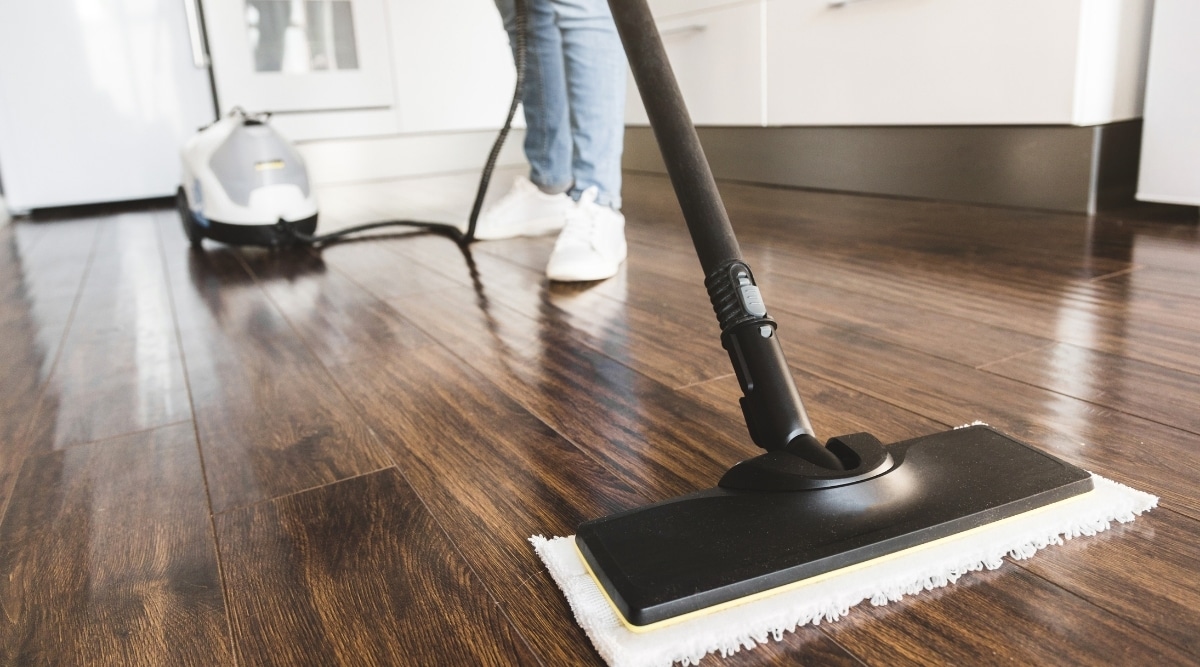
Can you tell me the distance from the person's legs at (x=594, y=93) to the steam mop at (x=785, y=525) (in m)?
0.86

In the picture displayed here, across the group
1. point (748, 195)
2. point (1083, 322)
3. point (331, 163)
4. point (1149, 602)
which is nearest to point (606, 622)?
point (1149, 602)

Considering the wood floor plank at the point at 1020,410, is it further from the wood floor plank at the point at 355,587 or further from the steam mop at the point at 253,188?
the steam mop at the point at 253,188

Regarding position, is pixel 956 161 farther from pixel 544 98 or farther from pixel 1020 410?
pixel 1020 410

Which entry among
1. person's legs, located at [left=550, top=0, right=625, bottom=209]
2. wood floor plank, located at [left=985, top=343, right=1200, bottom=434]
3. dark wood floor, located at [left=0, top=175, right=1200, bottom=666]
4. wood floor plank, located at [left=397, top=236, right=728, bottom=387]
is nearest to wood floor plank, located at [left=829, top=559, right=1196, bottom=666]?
dark wood floor, located at [left=0, top=175, right=1200, bottom=666]

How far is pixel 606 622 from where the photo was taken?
434 millimetres

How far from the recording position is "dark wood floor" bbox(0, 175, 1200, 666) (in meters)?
0.46

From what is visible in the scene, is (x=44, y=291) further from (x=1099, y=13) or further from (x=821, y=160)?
(x=1099, y=13)

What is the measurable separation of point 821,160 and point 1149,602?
1.80 m

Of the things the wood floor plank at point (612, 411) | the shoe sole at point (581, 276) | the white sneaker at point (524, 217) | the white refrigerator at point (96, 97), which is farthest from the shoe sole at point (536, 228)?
the white refrigerator at point (96, 97)

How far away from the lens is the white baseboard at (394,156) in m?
3.08

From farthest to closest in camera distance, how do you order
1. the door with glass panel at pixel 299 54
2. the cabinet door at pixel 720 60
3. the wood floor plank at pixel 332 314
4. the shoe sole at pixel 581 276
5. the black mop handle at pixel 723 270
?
the door with glass panel at pixel 299 54 < the cabinet door at pixel 720 60 < the shoe sole at pixel 581 276 < the wood floor plank at pixel 332 314 < the black mop handle at pixel 723 270

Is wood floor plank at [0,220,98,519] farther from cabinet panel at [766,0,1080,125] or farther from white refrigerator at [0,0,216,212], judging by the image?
cabinet panel at [766,0,1080,125]

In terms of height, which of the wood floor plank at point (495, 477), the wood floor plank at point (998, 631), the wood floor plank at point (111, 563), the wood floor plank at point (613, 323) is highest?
the wood floor plank at point (613, 323)

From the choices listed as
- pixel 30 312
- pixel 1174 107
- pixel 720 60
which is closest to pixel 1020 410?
pixel 1174 107
